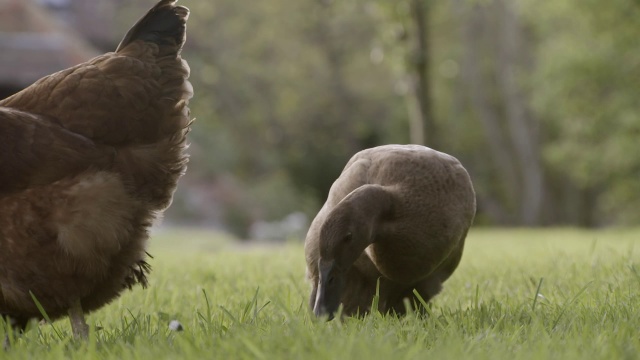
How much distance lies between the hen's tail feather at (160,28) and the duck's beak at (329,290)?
171 cm

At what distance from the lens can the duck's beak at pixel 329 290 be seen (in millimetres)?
3758

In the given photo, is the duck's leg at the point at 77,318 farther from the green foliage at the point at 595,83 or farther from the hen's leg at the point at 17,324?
the green foliage at the point at 595,83

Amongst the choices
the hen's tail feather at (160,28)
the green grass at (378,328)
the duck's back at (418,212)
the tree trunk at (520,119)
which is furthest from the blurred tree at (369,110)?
the duck's back at (418,212)

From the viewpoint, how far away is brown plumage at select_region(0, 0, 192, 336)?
3809mm

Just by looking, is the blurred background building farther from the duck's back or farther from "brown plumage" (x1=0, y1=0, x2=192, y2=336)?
"brown plumage" (x1=0, y1=0, x2=192, y2=336)

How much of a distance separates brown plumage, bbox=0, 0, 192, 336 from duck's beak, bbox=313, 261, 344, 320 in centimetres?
98

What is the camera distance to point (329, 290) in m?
3.82

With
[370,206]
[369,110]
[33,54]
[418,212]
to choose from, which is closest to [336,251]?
[370,206]

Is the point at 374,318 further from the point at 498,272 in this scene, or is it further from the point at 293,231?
the point at 293,231

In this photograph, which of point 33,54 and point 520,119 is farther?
point 520,119

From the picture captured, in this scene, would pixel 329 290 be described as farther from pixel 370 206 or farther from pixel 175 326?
pixel 175 326

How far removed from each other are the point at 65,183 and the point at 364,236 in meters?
1.39

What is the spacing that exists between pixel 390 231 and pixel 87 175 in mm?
1460

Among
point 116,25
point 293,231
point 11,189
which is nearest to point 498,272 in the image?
point 11,189
